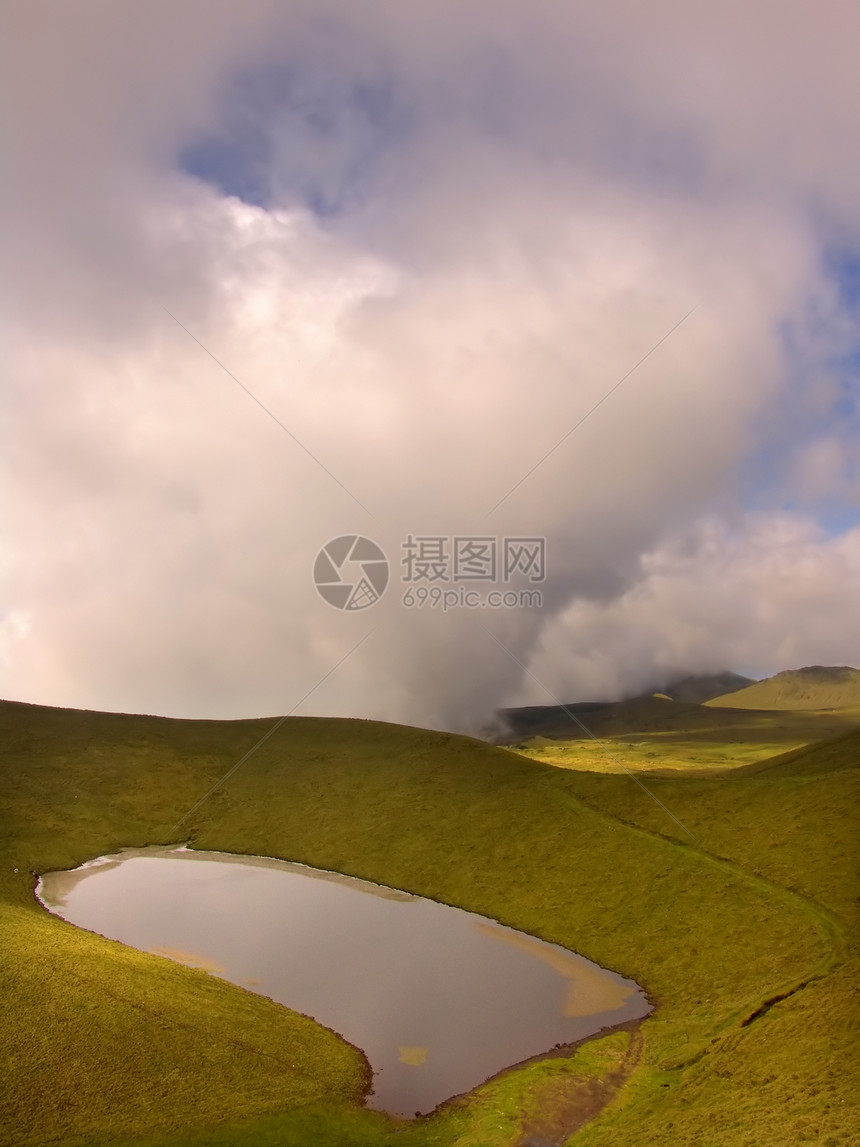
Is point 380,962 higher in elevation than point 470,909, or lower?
lower

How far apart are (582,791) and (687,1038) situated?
3486cm

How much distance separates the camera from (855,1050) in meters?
26.6

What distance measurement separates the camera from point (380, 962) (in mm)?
43875

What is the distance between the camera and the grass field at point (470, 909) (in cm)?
2630

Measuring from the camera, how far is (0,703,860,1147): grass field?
2630cm

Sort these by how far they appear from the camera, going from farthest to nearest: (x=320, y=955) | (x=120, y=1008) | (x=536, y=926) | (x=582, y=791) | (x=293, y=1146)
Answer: (x=582, y=791) → (x=536, y=926) → (x=320, y=955) → (x=120, y=1008) → (x=293, y=1146)

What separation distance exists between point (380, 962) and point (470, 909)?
512 inches

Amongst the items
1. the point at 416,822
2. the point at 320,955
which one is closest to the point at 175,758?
the point at 416,822

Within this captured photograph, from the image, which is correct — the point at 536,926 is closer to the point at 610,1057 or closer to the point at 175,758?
the point at 610,1057

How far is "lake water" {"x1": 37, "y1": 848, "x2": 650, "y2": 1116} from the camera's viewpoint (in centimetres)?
3397

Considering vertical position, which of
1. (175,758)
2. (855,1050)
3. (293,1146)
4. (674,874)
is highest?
(175,758)

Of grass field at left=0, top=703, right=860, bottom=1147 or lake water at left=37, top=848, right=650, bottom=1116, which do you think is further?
lake water at left=37, top=848, right=650, bottom=1116

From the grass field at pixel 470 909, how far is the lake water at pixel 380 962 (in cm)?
185

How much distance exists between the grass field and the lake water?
185cm
